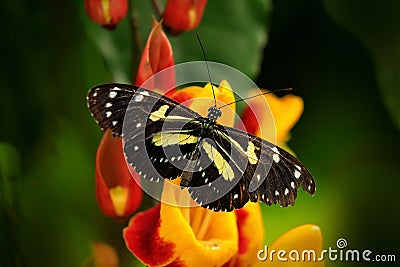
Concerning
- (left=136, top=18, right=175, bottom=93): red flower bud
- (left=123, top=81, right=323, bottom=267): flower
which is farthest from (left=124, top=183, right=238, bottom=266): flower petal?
(left=136, top=18, right=175, bottom=93): red flower bud

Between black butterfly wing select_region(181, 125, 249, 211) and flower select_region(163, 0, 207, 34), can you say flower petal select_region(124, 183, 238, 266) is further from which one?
flower select_region(163, 0, 207, 34)

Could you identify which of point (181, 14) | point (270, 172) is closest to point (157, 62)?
point (181, 14)

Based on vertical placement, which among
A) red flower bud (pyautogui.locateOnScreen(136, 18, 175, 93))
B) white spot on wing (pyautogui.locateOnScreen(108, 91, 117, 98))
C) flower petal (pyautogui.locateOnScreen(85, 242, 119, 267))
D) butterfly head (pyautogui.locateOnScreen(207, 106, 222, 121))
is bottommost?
flower petal (pyautogui.locateOnScreen(85, 242, 119, 267))

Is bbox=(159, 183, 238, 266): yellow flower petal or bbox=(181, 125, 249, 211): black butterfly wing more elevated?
bbox=(181, 125, 249, 211): black butterfly wing

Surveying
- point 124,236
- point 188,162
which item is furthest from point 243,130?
point 124,236

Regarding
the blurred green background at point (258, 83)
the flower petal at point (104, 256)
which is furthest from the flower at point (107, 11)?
the flower petal at point (104, 256)

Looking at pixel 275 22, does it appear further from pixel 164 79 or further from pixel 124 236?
pixel 124 236
